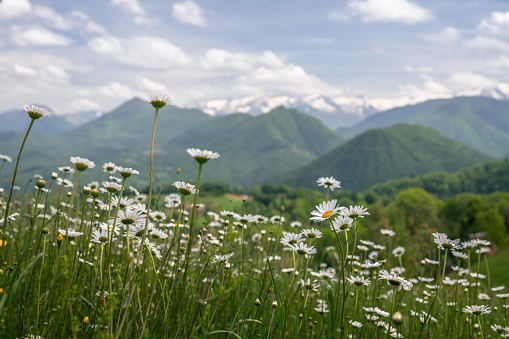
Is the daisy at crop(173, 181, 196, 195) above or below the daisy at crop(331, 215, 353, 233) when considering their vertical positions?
above

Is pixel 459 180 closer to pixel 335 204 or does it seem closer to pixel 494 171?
pixel 494 171

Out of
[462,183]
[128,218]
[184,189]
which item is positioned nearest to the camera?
[128,218]

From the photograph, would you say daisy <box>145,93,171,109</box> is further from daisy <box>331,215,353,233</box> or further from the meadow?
daisy <box>331,215,353,233</box>

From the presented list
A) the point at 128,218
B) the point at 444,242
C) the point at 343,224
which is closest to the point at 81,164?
the point at 128,218

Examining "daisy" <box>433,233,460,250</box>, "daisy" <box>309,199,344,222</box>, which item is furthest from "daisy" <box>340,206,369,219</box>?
"daisy" <box>433,233,460,250</box>

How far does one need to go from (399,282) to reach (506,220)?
68.4m

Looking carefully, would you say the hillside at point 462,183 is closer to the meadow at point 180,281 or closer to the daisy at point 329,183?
the meadow at point 180,281

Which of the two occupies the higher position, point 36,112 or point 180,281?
point 36,112

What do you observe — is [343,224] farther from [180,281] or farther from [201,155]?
[180,281]

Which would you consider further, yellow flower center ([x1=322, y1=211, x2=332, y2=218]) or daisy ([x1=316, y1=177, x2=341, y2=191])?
daisy ([x1=316, y1=177, x2=341, y2=191])

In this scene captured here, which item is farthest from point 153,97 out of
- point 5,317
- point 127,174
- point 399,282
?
point 399,282

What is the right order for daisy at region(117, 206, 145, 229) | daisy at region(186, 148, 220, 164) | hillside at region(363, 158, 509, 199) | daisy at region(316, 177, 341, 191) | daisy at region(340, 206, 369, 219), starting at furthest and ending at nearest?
hillside at region(363, 158, 509, 199)
daisy at region(316, 177, 341, 191)
daisy at region(340, 206, 369, 219)
daisy at region(117, 206, 145, 229)
daisy at region(186, 148, 220, 164)

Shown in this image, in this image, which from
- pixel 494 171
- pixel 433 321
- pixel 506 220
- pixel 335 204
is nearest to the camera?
pixel 335 204

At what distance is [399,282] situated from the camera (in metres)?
2.50
